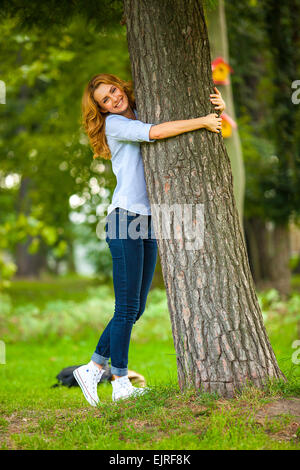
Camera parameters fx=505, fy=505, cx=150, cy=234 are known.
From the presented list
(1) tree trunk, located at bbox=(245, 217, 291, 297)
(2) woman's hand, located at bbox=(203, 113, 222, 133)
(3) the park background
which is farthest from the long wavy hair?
(1) tree trunk, located at bbox=(245, 217, 291, 297)

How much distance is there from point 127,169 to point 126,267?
66 cm

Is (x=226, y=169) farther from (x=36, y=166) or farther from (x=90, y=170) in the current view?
(x=36, y=166)

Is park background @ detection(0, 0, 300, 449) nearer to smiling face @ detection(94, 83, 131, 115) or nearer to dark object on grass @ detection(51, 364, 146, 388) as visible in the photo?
dark object on grass @ detection(51, 364, 146, 388)

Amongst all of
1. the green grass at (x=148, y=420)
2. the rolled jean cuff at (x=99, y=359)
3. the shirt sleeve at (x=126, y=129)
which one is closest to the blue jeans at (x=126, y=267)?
the rolled jean cuff at (x=99, y=359)

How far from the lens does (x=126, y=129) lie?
3273mm

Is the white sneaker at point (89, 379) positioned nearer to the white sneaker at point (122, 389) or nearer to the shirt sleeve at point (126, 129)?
the white sneaker at point (122, 389)

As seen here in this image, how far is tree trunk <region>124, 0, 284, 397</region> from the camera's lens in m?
3.05

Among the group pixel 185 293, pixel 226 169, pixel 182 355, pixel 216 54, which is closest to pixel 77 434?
pixel 182 355

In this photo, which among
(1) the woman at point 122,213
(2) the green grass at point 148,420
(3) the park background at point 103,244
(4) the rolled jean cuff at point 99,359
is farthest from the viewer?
(4) the rolled jean cuff at point 99,359

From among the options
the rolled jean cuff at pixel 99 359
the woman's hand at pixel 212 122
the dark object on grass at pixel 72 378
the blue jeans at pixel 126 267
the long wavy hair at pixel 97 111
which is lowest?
the dark object on grass at pixel 72 378

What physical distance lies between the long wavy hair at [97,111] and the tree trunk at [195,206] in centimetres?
22

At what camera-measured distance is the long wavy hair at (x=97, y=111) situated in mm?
3486

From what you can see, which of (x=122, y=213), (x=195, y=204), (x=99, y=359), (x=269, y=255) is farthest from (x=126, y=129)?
(x=269, y=255)

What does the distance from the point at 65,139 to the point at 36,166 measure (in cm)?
117
